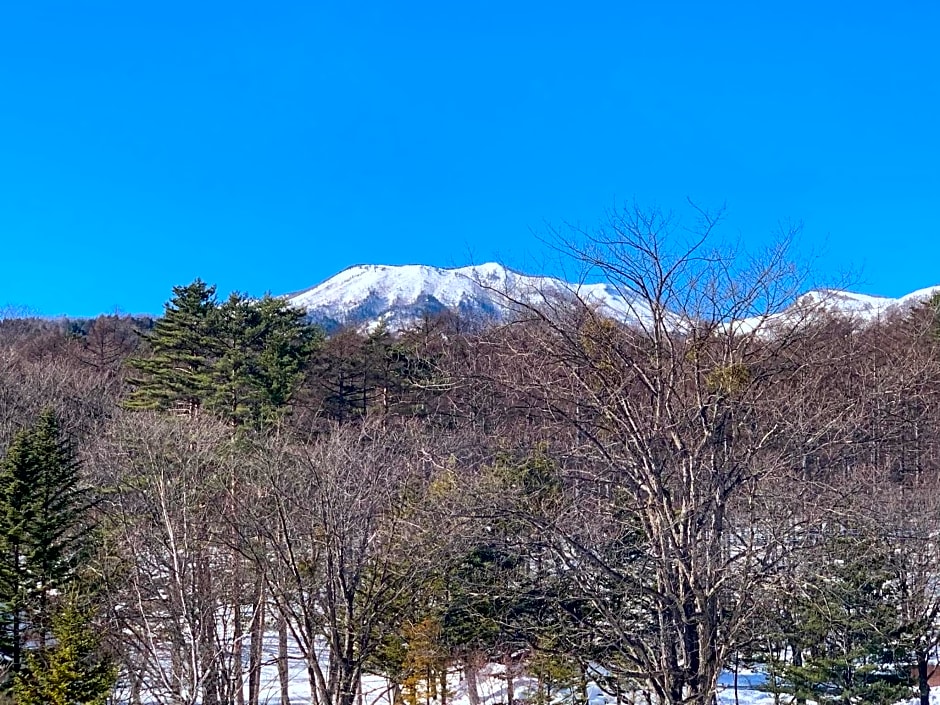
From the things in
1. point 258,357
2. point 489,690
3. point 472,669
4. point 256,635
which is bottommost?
point 489,690

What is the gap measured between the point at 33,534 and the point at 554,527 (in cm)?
1374

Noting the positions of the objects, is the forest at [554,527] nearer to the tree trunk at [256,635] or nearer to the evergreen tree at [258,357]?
the tree trunk at [256,635]

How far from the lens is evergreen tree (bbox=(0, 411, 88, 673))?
15.8 m

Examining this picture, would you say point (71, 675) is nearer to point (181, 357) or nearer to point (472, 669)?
point (472, 669)

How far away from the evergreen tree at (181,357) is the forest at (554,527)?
603cm

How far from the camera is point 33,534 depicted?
53.4ft

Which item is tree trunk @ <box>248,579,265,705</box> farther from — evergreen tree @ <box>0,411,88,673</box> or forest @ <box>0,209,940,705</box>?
evergreen tree @ <box>0,411,88,673</box>

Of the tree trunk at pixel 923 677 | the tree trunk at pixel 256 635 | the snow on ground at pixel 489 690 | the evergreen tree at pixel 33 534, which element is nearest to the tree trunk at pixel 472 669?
the snow on ground at pixel 489 690

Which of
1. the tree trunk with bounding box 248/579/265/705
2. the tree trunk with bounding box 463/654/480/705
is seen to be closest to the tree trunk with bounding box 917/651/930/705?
the tree trunk with bounding box 463/654/480/705

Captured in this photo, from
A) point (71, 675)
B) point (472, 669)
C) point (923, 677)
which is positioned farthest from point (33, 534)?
point (923, 677)

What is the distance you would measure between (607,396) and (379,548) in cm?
747

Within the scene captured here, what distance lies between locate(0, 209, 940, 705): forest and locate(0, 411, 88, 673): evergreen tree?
62 mm

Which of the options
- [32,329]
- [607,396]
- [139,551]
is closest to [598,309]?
[607,396]

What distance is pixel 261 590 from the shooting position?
586 inches
